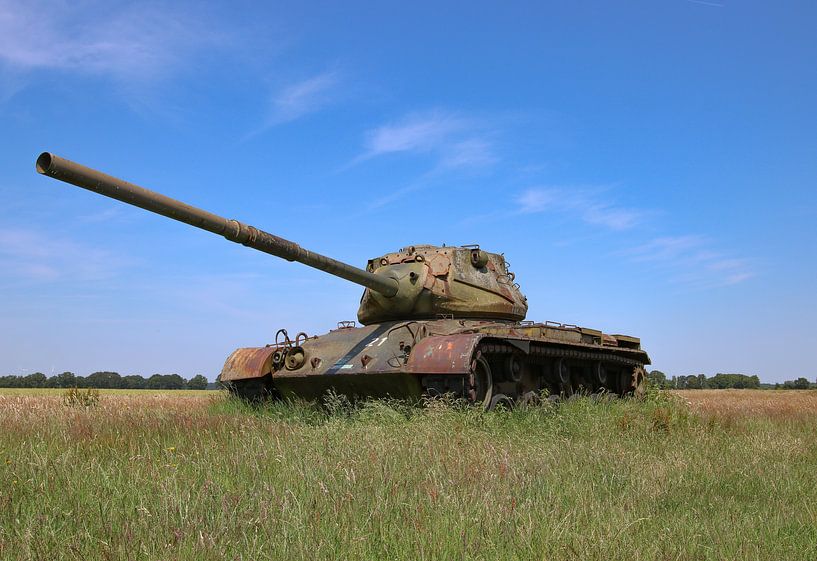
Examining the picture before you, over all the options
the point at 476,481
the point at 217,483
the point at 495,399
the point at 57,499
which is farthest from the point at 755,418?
the point at 57,499

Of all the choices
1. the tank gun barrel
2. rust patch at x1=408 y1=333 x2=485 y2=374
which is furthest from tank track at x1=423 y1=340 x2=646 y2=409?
the tank gun barrel

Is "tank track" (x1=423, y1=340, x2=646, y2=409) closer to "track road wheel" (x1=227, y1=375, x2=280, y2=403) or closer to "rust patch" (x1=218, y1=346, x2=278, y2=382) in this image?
"rust patch" (x1=218, y1=346, x2=278, y2=382)

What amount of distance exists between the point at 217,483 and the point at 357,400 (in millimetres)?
5625

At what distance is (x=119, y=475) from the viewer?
5176mm

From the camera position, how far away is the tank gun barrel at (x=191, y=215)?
20.5 feet

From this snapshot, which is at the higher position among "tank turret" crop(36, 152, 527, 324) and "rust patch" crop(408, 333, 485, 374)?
"tank turret" crop(36, 152, 527, 324)

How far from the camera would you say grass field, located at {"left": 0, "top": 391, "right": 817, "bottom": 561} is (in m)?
3.81

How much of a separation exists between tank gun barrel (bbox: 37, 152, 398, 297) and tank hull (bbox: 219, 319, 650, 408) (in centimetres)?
116

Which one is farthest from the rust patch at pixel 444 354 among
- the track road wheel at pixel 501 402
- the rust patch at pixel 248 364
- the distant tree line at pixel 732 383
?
the distant tree line at pixel 732 383

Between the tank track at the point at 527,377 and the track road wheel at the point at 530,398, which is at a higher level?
Answer: the tank track at the point at 527,377

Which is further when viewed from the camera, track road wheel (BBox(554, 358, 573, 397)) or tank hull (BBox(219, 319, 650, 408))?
track road wheel (BBox(554, 358, 573, 397))

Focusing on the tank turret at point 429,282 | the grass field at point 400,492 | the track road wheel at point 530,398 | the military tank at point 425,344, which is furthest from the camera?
the track road wheel at point 530,398

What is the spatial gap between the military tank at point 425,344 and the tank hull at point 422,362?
0.06 ft

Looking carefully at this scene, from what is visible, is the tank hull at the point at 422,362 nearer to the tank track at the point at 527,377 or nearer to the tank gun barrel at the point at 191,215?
the tank track at the point at 527,377
